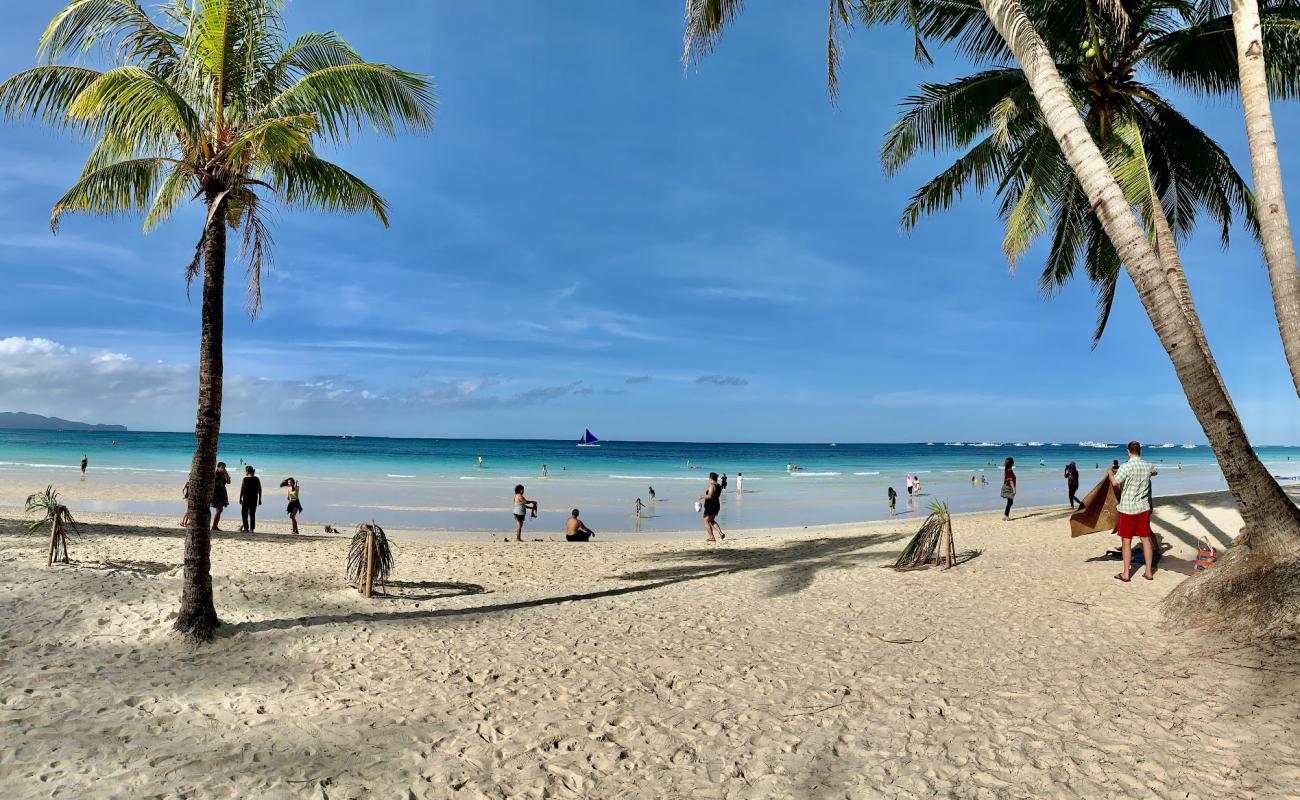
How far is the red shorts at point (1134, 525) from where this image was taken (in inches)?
307

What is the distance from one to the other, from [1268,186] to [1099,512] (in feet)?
15.8

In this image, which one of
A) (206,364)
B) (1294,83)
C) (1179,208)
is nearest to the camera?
(206,364)

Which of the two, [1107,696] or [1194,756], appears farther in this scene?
[1107,696]

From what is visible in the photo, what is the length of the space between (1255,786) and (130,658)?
27.6ft

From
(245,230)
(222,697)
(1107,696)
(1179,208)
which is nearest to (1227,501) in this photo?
(1179,208)

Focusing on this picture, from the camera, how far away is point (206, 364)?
6.60m

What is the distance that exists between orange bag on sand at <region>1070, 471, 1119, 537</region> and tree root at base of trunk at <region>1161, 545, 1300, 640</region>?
2.71 m

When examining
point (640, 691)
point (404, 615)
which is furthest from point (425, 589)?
point (640, 691)

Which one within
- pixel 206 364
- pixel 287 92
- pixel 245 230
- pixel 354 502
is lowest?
pixel 354 502

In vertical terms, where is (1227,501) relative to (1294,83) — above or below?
below

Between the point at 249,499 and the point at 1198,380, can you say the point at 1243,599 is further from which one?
the point at 249,499

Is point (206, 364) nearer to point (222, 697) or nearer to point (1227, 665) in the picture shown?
point (222, 697)

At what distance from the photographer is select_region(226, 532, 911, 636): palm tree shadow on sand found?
7551 mm

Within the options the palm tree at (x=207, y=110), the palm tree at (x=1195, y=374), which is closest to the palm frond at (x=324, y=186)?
the palm tree at (x=207, y=110)
